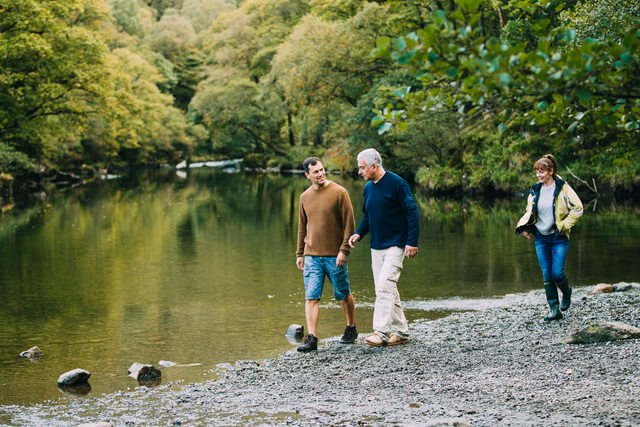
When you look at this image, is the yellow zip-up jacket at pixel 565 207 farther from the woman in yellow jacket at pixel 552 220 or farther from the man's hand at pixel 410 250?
the man's hand at pixel 410 250

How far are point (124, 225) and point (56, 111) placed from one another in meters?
18.2

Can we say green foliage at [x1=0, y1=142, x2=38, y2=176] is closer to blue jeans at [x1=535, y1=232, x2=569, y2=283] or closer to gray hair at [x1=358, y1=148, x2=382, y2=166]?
gray hair at [x1=358, y1=148, x2=382, y2=166]

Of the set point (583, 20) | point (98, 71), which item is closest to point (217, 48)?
point (98, 71)

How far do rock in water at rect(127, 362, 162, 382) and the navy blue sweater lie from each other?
9.41 feet

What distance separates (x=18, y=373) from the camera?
25.1 ft

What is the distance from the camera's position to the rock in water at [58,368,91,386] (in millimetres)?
7105

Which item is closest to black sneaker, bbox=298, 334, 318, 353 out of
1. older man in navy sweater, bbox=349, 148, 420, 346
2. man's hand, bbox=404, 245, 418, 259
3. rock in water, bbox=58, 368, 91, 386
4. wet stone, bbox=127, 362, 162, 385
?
older man in navy sweater, bbox=349, 148, 420, 346

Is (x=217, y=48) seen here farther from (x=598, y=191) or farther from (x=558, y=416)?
(x=558, y=416)

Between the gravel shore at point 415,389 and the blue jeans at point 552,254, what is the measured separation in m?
0.66

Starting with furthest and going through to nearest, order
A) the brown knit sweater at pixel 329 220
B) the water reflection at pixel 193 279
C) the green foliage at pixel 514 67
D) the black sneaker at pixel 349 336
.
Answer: the water reflection at pixel 193 279 → the black sneaker at pixel 349 336 → the brown knit sweater at pixel 329 220 → the green foliage at pixel 514 67

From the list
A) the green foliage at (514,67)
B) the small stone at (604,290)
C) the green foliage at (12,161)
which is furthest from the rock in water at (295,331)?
the green foliage at (12,161)

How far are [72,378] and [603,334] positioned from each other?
18.5 feet

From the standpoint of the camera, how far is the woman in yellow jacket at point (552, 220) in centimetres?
840

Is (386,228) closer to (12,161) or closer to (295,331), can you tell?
(295,331)
